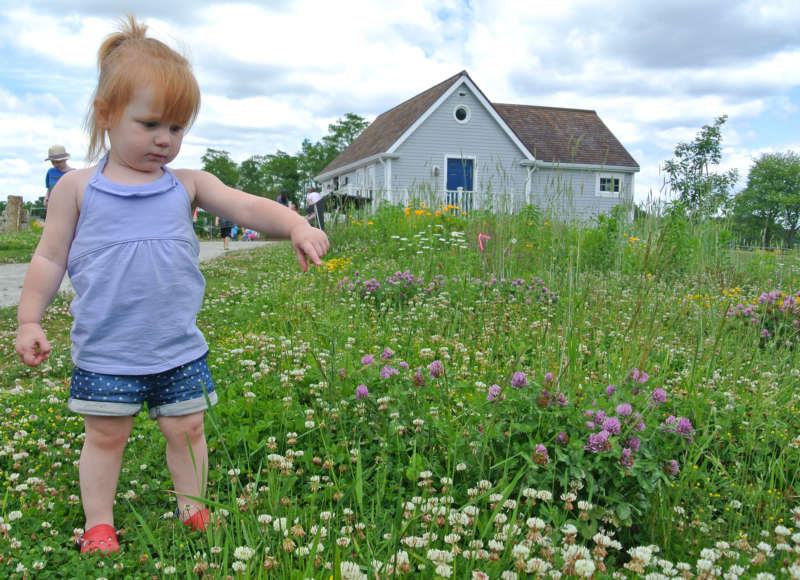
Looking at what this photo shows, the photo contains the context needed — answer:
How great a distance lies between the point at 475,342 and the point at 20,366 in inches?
144

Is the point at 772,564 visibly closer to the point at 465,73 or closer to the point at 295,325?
the point at 295,325

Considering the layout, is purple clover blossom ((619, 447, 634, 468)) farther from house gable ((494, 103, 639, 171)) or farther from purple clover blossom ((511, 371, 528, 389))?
house gable ((494, 103, 639, 171))

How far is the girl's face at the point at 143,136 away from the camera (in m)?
2.24

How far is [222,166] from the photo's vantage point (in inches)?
3664

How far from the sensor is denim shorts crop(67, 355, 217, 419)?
7.18 feet

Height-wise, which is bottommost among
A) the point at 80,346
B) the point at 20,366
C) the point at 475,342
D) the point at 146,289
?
the point at 20,366

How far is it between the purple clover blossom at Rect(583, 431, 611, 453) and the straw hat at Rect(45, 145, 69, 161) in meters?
9.34

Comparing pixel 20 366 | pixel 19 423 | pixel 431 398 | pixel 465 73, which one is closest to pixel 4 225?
pixel 465 73

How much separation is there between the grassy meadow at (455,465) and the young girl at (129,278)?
0.21 m

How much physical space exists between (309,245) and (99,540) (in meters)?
1.31

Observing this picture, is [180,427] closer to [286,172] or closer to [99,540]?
[99,540]

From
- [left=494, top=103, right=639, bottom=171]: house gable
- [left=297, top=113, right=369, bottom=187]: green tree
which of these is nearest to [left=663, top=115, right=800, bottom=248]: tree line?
[left=494, top=103, right=639, bottom=171]: house gable

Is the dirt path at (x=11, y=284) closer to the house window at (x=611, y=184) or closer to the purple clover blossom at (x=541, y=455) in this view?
the house window at (x=611, y=184)

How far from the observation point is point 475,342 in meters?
4.29
